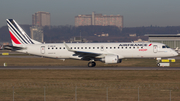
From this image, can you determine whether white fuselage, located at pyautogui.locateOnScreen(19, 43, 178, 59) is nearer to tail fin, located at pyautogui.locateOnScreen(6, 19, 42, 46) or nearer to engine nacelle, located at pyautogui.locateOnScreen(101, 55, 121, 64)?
engine nacelle, located at pyautogui.locateOnScreen(101, 55, 121, 64)

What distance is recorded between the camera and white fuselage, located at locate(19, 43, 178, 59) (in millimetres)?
45031

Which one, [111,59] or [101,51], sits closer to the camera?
[111,59]

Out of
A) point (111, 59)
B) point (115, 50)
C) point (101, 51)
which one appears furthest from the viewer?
point (101, 51)

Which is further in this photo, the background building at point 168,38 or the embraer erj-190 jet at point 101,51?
the background building at point 168,38

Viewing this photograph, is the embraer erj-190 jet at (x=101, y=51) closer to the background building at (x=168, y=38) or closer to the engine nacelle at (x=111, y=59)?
the engine nacelle at (x=111, y=59)

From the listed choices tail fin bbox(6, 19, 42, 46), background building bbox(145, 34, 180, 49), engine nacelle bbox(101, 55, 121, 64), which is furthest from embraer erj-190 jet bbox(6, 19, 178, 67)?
background building bbox(145, 34, 180, 49)

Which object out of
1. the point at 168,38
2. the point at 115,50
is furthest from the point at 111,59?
the point at 168,38

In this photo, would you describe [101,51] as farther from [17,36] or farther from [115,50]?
[17,36]

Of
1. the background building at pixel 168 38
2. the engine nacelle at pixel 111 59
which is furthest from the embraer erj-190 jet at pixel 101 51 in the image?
the background building at pixel 168 38

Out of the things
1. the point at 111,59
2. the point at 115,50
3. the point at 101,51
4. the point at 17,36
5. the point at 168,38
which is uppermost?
the point at 168,38

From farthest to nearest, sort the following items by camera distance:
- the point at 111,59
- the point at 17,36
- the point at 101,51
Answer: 1. the point at 17,36
2. the point at 101,51
3. the point at 111,59

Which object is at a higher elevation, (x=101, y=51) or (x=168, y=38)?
(x=168, y=38)

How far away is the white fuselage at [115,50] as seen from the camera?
4503cm

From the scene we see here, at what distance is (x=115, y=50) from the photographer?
45344 mm
